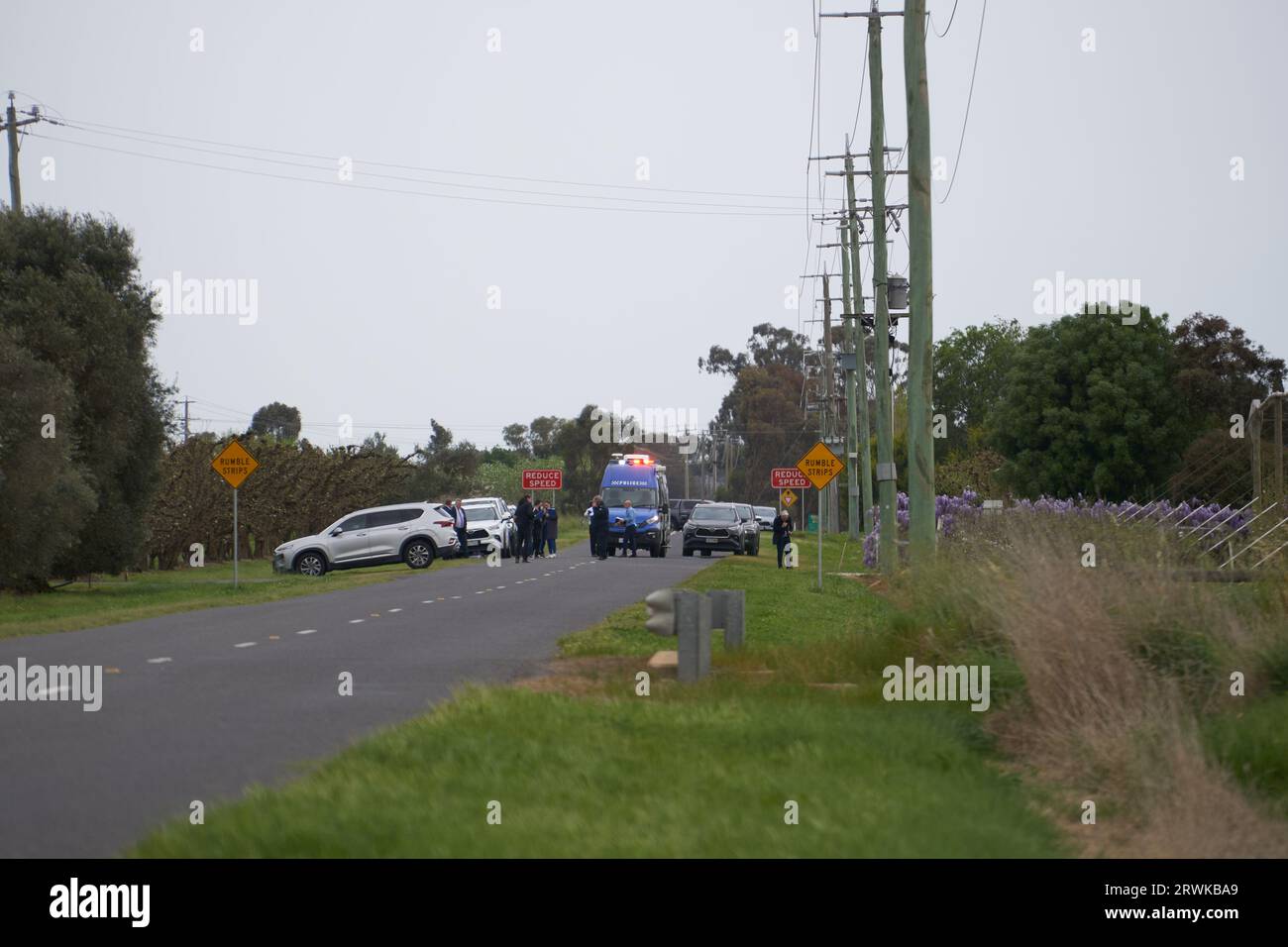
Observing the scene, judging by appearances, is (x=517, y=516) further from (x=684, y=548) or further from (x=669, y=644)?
(x=669, y=644)

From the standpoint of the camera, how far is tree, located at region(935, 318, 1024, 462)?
93.6 metres

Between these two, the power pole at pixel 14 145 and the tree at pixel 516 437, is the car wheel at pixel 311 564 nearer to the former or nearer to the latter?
the power pole at pixel 14 145

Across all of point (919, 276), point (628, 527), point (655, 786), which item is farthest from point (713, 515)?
point (655, 786)

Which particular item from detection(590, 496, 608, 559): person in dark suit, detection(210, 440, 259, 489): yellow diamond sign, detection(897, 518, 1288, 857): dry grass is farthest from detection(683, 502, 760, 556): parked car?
detection(897, 518, 1288, 857): dry grass

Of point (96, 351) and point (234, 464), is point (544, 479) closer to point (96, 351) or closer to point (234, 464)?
point (96, 351)

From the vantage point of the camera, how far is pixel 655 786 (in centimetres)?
847

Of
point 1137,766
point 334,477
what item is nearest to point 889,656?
point 1137,766

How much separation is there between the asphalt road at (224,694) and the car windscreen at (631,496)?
2604cm

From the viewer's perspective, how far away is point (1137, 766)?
8844 mm

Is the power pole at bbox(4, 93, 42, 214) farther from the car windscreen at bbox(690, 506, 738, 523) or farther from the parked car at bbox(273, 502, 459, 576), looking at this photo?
the car windscreen at bbox(690, 506, 738, 523)

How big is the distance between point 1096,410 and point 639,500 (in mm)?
20610

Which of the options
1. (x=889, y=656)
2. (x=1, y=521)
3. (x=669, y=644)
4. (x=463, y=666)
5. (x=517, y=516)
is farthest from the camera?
(x=517, y=516)

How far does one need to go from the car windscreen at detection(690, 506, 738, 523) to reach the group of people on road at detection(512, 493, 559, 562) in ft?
15.8
